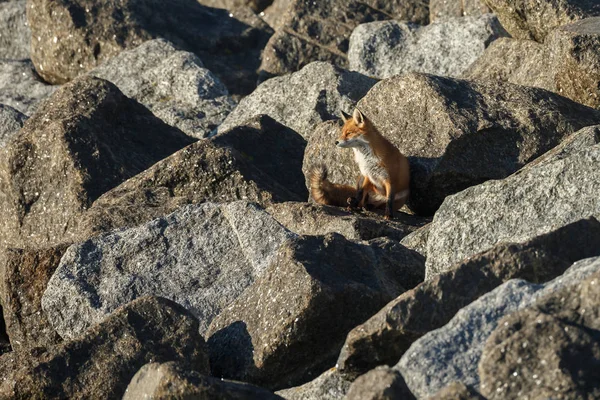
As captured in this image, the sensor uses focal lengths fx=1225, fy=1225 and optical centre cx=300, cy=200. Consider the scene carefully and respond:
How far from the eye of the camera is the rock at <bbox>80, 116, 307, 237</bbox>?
42.0 ft

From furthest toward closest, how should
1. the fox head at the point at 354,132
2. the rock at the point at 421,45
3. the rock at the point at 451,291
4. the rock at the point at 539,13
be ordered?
1. the rock at the point at 421,45
2. the rock at the point at 539,13
3. the fox head at the point at 354,132
4. the rock at the point at 451,291

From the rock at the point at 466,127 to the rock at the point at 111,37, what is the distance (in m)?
8.57

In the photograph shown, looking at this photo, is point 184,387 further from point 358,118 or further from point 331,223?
point 358,118

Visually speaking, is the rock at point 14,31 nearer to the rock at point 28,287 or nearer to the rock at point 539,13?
the rock at point 539,13

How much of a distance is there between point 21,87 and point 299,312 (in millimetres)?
14216

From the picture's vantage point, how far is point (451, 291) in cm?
814

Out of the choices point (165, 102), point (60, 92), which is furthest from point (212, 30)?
point (60, 92)

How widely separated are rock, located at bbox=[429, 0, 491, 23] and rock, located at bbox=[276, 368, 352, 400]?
42.5 feet

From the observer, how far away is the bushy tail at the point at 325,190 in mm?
14008

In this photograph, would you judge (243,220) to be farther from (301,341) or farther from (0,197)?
(0,197)

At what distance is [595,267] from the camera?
24.8ft

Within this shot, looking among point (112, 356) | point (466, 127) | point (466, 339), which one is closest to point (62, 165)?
point (466, 127)

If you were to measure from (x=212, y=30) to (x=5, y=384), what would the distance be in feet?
50.5

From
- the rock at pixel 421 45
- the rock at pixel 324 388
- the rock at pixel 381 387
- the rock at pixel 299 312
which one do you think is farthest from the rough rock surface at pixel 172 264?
the rock at pixel 421 45
